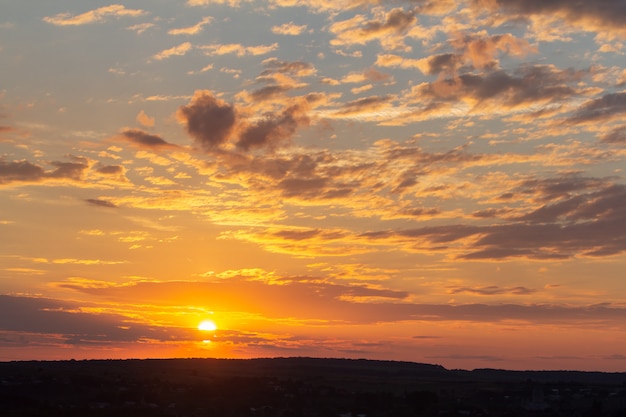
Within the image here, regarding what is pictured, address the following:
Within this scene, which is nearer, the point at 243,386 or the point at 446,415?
the point at 446,415

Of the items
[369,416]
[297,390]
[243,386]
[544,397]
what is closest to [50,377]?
[243,386]

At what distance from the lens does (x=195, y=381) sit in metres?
171

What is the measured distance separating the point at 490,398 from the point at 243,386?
44.5m

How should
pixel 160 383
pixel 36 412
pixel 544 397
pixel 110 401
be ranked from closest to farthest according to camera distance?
pixel 36 412, pixel 110 401, pixel 544 397, pixel 160 383

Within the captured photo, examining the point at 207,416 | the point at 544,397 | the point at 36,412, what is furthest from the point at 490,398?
the point at 36,412

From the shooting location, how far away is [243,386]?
509 ft

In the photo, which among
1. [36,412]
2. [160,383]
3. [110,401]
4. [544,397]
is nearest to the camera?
[36,412]

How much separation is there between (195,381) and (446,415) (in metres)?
62.4

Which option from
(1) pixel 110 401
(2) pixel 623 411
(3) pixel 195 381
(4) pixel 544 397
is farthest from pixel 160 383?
(2) pixel 623 411

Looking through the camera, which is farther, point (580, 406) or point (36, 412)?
point (580, 406)

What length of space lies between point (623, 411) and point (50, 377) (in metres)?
101

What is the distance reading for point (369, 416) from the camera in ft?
410

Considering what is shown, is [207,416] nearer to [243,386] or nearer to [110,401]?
[110,401]

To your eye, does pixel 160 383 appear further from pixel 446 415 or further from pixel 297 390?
pixel 446 415
